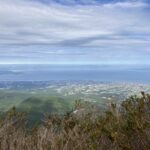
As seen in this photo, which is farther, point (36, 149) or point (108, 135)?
point (108, 135)

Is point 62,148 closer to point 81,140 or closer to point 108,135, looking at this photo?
point 81,140

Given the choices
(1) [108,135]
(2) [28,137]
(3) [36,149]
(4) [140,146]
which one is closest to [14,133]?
(2) [28,137]

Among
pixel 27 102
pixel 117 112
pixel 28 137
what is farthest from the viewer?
pixel 27 102

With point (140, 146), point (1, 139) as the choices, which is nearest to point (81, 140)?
point (140, 146)

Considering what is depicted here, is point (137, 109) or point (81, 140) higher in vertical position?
point (137, 109)

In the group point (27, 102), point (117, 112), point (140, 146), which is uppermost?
point (117, 112)

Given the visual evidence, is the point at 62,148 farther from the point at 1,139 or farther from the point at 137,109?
Result: the point at 137,109

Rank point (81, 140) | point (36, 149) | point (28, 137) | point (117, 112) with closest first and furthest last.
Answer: point (36, 149), point (81, 140), point (28, 137), point (117, 112)
